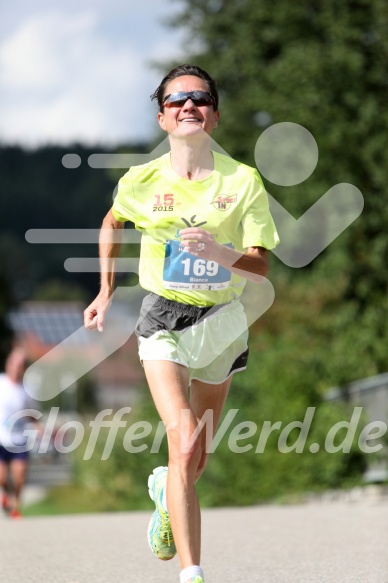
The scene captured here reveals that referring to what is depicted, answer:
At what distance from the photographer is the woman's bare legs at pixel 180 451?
5355mm

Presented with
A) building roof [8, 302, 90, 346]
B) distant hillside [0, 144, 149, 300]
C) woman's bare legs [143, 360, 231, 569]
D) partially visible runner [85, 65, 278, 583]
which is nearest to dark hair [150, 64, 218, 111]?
partially visible runner [85, 65, 278, 583]

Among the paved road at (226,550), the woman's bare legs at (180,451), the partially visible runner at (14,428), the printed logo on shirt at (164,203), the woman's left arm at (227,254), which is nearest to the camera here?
the woman's left arm at (227,254)

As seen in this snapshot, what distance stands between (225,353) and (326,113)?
2433 centimetres

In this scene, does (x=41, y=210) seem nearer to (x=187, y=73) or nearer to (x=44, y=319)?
(x=44, y=319)

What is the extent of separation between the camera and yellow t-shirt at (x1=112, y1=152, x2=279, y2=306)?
5.61m

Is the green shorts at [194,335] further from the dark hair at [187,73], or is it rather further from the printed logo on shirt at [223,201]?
the dark hair at [187,73]

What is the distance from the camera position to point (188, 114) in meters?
5.66

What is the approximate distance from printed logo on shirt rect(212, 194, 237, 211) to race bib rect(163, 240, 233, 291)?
0.16 m

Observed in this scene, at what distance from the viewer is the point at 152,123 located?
1377 inches

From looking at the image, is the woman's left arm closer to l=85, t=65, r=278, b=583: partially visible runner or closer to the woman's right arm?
l=85, t=65, r=278, b=583: partially visible runner

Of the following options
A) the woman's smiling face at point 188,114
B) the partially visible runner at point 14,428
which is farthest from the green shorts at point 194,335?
the partially visible runner at point 14,428

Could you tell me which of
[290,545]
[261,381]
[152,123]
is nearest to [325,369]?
[261,381]

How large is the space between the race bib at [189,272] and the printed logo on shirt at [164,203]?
15 cm

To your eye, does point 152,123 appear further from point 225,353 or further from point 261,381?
point 225,353
